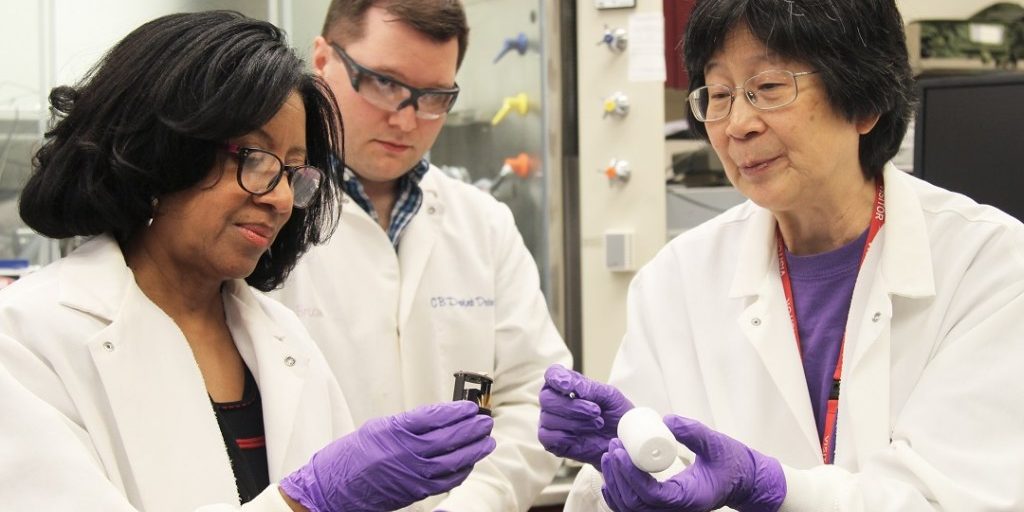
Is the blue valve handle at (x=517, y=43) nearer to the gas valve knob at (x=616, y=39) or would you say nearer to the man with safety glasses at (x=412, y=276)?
the gas valve knob at (x=616, y=39)

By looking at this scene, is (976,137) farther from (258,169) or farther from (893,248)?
(258,169)

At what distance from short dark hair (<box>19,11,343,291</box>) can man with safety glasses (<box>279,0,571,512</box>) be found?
480 mm

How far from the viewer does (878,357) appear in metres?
1.52

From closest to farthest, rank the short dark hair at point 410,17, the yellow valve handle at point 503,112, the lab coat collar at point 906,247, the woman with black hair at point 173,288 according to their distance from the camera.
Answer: the woman with black hair at point 173,288
the lab coat collar at point 906,247
the short dark hair at point 410,17
the yellow valve handle at point 503,112

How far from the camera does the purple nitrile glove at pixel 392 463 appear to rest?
4.31 ft

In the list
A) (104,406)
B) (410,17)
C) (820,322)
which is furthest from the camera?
(410,17)

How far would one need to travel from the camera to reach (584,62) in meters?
3.18

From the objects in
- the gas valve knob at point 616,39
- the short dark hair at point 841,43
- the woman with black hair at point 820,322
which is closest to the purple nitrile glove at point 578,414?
the woman with black hair at point 820,322

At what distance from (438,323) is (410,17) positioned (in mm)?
570

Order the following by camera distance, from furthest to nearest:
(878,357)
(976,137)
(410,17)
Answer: (976,137) → (410,17) → (878,357)

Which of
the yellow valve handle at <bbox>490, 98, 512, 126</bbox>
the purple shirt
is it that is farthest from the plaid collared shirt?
the yellow valve handle at <bbox>490, 98, 512, 126</bbox>

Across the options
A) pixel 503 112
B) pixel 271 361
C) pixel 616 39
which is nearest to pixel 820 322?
pixel 271 361

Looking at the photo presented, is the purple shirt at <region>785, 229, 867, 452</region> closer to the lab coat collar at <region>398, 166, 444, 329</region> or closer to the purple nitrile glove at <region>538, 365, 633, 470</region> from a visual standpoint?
the purple nitrile glove at <region>538, 365, 633, 470</region>

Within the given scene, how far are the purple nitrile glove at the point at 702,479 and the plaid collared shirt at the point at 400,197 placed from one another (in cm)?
80
